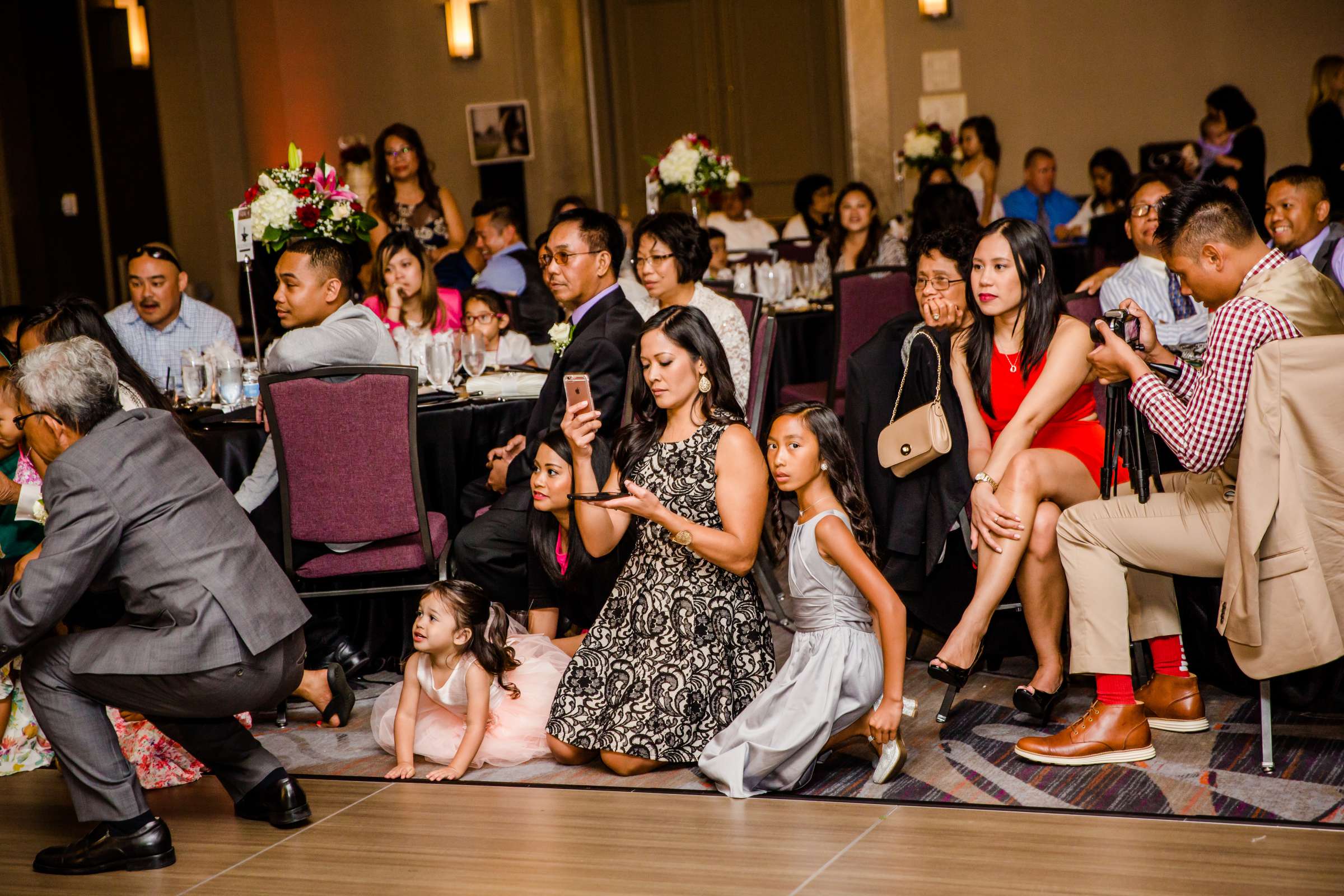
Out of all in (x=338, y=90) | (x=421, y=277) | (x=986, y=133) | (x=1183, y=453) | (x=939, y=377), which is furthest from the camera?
(x=338, y=90)

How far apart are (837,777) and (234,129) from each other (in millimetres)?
9148

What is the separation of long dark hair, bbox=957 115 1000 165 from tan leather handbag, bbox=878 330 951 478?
641 centimetres

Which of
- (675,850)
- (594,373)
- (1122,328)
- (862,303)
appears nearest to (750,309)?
(862,303)

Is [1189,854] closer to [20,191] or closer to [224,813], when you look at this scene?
[224,813]

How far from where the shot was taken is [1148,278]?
5.15m

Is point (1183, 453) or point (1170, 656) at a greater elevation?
point (1183, 453)

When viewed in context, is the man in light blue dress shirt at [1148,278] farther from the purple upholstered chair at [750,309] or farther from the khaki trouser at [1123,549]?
the khaki trouser at [1123,549]

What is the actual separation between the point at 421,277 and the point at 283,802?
2899 millimetres

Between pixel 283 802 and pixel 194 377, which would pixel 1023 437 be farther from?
pixel 194 377

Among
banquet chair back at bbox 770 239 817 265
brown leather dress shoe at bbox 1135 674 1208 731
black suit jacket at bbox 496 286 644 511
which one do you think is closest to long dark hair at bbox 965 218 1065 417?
brown leather dress shoe at bbox 1135 674 1208 731

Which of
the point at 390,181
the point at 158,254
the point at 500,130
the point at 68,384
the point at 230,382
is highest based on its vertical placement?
the point at 500,130

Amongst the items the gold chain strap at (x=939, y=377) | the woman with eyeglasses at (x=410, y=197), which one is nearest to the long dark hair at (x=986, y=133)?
the woman with eyeglasses at (x=410, y=197)

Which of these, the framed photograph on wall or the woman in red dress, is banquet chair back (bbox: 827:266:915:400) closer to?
the woman in red dress

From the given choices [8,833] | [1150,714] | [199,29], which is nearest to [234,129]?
[199,29]
